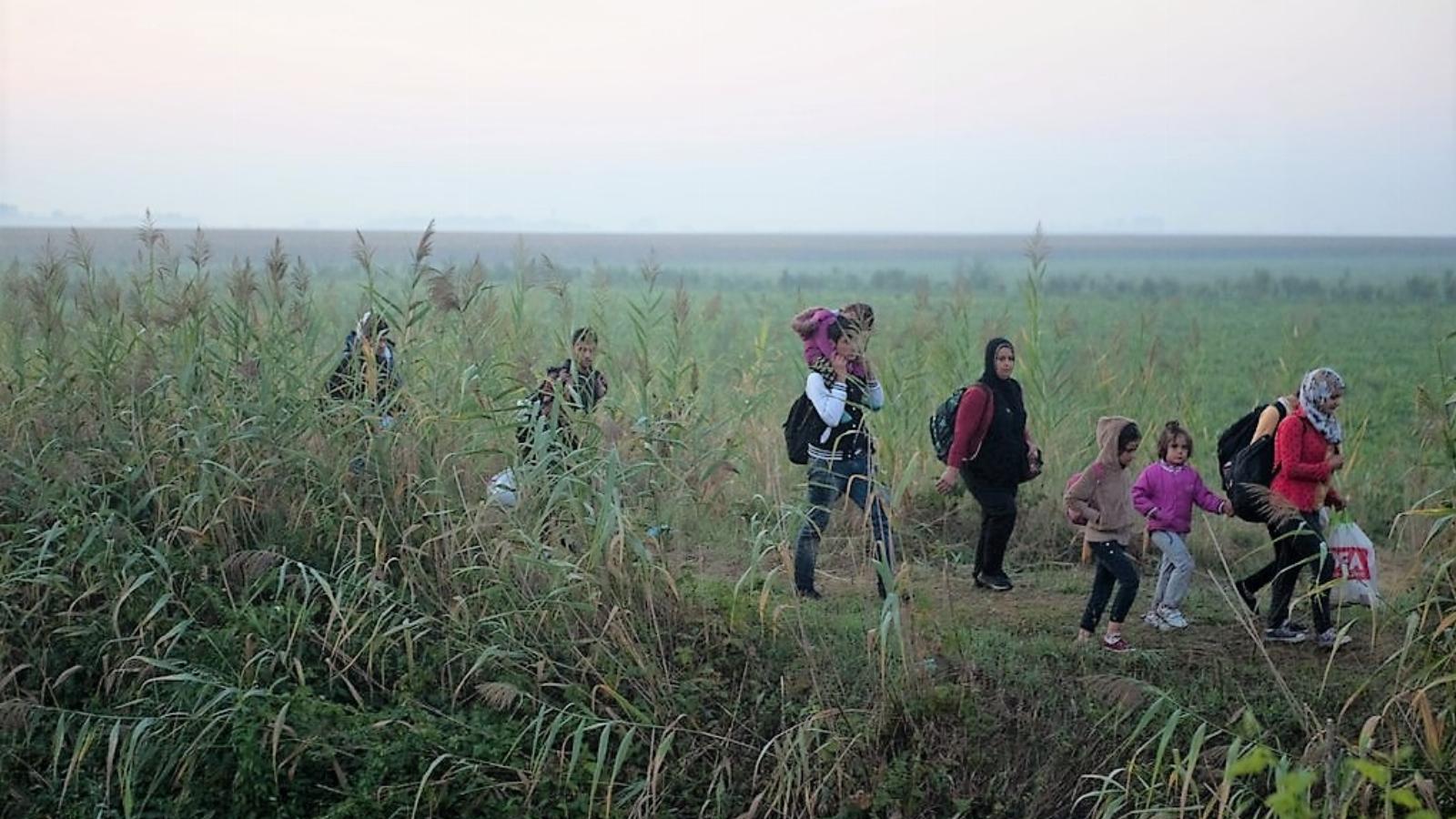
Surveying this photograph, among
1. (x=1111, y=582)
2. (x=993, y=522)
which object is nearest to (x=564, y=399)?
(x=993, y=522)

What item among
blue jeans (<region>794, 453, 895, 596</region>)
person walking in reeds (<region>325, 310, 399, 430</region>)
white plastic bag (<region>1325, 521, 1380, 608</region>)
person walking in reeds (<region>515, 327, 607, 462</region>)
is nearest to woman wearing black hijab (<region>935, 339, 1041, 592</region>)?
blue jeans (<region>794, 453, 895, 596</region>)

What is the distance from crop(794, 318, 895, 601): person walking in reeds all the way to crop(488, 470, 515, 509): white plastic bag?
1492 millimetres

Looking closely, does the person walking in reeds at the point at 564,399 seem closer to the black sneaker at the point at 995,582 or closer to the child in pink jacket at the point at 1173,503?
the black sneaker at the point at 995,582

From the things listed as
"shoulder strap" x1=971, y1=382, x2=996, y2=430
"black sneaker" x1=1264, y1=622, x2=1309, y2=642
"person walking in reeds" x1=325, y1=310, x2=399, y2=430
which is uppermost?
"person walking in reeds" x1=325, y1=310, x2=399, y2=430

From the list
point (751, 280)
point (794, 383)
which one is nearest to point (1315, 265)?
point (751, 280)

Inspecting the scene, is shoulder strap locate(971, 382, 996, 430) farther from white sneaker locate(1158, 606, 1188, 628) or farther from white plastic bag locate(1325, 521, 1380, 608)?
white plastic bag locate(1325, 521, 1380, 608)

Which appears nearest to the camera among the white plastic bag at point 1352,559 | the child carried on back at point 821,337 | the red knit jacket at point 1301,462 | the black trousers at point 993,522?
the white plastic bag at point 1352,559

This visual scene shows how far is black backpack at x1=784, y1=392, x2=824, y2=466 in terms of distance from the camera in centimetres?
744

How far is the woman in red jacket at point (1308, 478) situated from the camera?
679 cm

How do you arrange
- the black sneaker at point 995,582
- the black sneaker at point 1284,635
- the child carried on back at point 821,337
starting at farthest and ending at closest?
the black sneaker at point 995,582 < the child carried on back at point 821,337 < the black sneaker at point 1284,635

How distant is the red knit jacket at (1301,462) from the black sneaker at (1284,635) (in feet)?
2.02

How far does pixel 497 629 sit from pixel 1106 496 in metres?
3.05

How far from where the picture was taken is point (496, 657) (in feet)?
20.4

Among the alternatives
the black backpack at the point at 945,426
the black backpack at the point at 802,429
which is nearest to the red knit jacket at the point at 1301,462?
the black backpack at the point at 945,426
